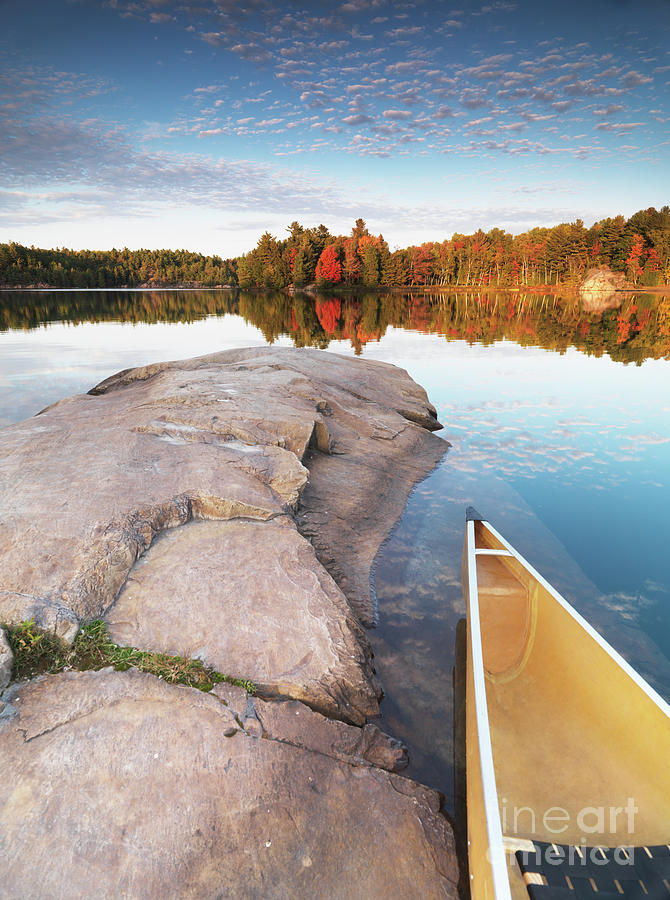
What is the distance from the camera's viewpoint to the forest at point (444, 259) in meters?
106

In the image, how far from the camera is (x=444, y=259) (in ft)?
418

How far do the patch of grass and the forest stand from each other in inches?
4349

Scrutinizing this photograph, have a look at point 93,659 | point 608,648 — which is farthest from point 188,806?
point 608,648

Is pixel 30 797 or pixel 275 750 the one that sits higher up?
pixel 30 797

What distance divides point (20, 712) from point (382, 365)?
59.4 feet

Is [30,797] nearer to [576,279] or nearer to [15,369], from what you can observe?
[15,369]

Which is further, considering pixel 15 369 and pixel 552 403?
pixel 15 369

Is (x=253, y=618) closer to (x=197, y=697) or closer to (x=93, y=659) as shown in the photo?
(x=197, y=697)

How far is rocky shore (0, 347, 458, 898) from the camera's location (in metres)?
3.06

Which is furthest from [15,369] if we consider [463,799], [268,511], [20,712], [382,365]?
[463,799]

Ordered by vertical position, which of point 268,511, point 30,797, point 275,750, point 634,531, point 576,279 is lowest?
point 634,531

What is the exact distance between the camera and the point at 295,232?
11300cm

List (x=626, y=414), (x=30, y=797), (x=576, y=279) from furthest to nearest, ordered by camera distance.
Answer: (x=576, y=279) < (x=626, y=414) < (x=30, y=797)

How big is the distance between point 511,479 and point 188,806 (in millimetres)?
9634
